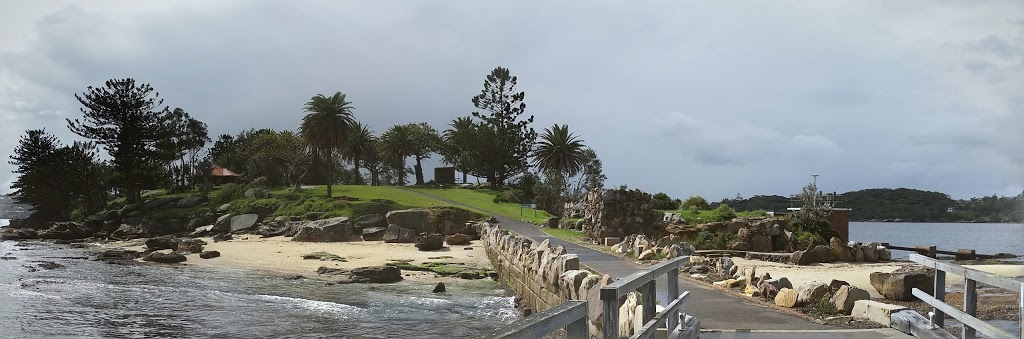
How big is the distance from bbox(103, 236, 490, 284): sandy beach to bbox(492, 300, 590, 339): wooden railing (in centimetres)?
2364

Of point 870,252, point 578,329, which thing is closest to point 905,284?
point 578,329

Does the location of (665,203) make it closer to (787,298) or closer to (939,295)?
(787,298)

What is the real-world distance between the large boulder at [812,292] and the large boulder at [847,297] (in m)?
0.42

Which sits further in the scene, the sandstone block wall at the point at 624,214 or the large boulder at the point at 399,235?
the large boulder at the point at 399,235

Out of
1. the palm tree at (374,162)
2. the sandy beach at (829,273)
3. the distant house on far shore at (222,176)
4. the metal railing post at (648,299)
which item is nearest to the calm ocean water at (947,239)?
the sandy beach at (829,273)

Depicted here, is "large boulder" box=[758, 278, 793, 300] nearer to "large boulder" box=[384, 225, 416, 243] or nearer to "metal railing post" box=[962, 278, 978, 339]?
"metal railing post" box=[962, 278, 978, 339]

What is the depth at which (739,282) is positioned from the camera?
16.3m

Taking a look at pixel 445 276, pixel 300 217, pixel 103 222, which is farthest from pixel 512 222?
pixel 103 222

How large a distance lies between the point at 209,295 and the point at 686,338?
20.4 meters

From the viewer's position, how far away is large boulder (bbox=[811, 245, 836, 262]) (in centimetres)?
2769

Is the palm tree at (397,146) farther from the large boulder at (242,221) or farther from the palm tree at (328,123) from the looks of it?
the large boulder at (242,221)

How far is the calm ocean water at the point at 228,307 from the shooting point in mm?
18141

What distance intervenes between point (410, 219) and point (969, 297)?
4489 centimetres

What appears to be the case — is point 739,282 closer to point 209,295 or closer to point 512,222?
point 209,295
